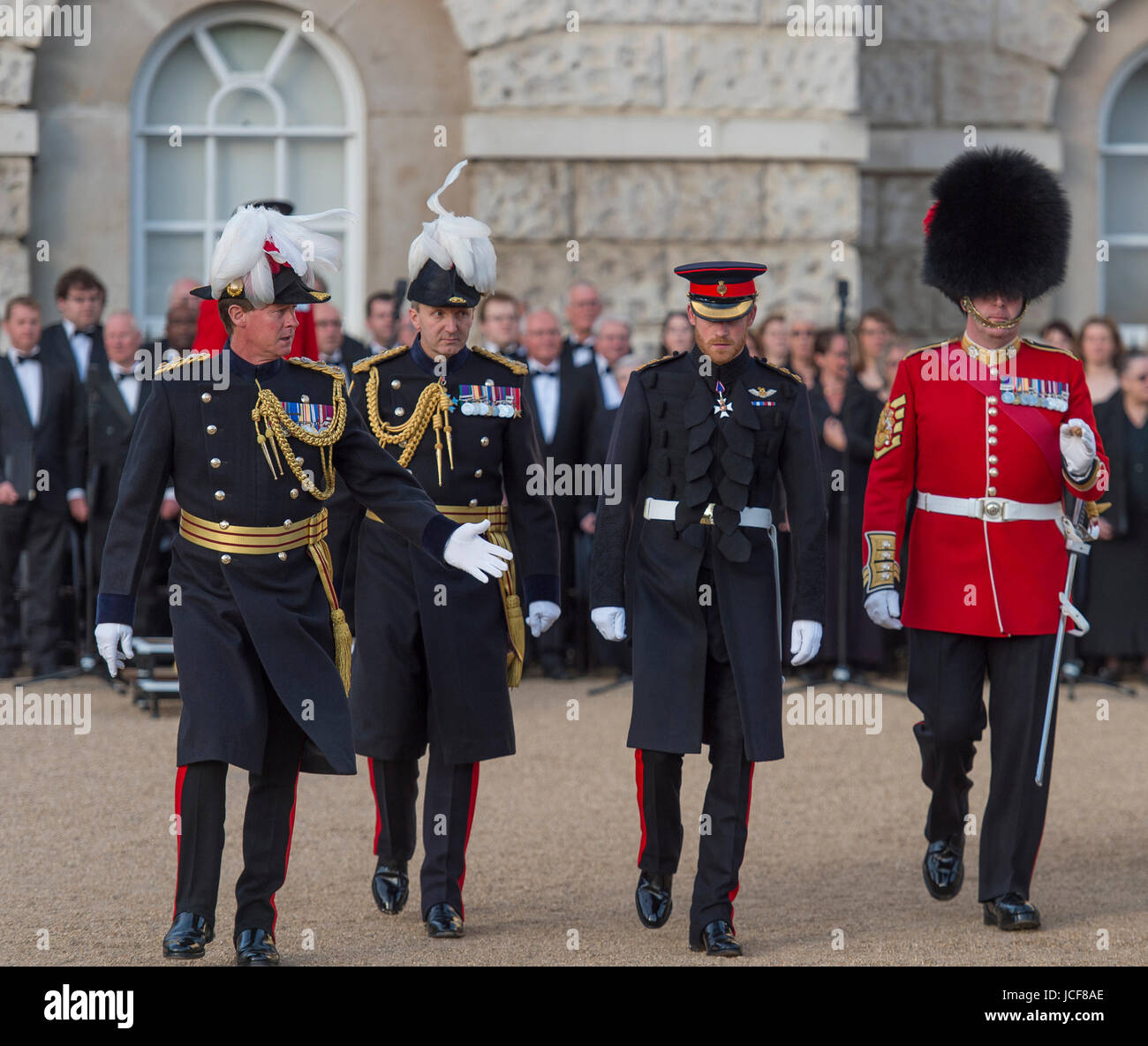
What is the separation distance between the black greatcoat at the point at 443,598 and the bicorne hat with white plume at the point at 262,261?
70 cm

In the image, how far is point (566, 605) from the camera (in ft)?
34.6

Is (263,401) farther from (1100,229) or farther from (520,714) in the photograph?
(1100,229)

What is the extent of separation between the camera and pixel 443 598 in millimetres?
5746

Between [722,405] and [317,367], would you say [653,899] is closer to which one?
[722,405]

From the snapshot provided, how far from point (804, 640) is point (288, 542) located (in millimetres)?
1471

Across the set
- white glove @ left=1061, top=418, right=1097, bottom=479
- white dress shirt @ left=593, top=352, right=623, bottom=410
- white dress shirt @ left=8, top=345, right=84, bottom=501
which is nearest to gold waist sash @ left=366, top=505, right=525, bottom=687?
white glove @ left=1061, top=418, right=1097, bottom=479

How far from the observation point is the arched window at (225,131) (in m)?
12.1

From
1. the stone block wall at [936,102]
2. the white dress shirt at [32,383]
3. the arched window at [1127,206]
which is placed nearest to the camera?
the white dress shirt at [32,383]

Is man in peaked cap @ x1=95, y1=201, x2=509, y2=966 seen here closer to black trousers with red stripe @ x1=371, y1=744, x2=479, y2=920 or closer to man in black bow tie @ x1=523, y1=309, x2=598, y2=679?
black trousers with red stripe @ x1=371, y1=744, x2=479, y2=920

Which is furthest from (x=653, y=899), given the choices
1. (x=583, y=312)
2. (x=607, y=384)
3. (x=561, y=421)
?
(x=583, y=312)

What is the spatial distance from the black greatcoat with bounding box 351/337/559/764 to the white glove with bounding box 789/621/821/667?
0.81m

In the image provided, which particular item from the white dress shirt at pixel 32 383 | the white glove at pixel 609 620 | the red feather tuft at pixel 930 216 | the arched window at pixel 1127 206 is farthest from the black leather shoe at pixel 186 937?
the arched window at pixel 1127 206

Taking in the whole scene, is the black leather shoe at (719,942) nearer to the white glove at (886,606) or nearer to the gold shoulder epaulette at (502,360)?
the white glove at (886,606)

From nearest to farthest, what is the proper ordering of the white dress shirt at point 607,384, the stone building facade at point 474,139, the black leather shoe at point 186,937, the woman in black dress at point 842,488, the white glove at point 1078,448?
the black leather shoe at point 186,937 < the white glove at point 1078,448 < the woman in black dress at point 842,488 < the white dress shirt at point 607,384 < the stone building facade at point 474,139
